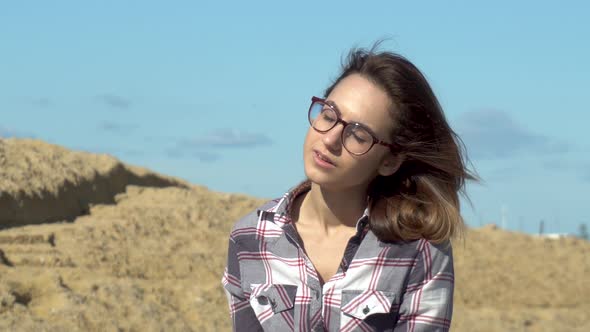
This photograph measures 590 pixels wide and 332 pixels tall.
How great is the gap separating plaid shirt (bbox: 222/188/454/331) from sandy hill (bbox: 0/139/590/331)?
135 inches

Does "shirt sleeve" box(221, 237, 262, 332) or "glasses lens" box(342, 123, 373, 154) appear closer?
"glasses lens" box(342, 123, 373, 154)

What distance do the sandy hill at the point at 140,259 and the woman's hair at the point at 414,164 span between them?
10.9 feet

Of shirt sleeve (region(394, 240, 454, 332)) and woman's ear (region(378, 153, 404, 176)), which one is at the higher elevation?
woman's ear (region(378, 153, 404, 176))

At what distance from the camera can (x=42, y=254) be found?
6898 mm

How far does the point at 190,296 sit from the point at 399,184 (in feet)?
14.8

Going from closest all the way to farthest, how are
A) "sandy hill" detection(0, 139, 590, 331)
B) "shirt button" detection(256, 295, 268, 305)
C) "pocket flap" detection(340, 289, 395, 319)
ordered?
"pocket flap" detection(340, 289, 395, 319) → "shirt button" detection(256, 295, 268, 305) → "sandy hill" detection(0, 139, 590, 331)

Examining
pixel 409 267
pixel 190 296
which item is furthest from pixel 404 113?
pixel 190 296

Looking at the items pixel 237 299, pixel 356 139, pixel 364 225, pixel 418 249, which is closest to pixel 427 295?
pixel 418 249

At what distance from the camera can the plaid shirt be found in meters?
2.49

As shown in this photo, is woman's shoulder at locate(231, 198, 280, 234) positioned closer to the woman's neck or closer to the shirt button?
the woman's neck

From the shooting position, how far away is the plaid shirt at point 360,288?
8.18 feet

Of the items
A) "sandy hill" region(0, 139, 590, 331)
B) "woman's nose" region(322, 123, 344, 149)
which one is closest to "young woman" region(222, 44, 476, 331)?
"woman's nose" region(322, 123, 344, 149)

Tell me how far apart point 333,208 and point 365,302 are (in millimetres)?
327

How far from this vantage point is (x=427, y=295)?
8.18 feet
